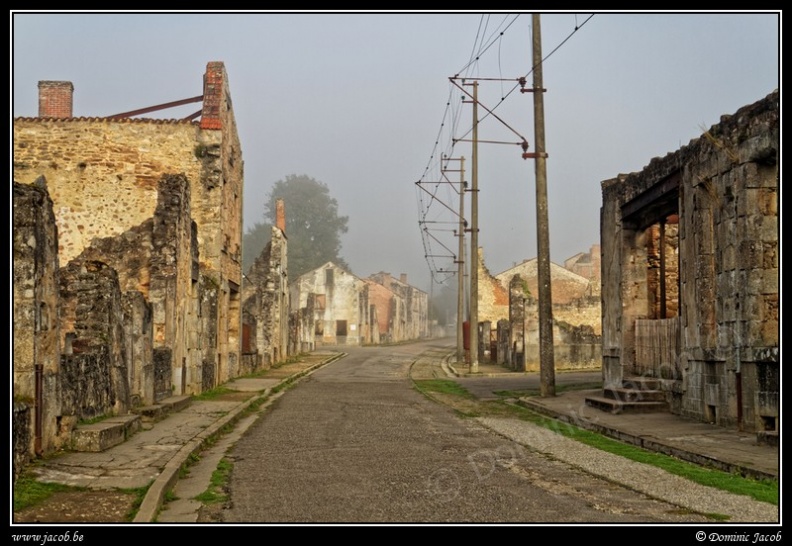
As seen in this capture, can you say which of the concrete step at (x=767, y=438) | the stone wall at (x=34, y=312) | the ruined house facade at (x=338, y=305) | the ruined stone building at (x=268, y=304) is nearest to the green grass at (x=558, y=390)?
the concrete step at (x=767, y=438)

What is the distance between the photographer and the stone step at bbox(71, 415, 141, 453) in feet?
35.3

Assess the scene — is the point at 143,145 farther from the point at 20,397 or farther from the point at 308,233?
the point at 308,233

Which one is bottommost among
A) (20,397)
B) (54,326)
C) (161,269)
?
(20,397)

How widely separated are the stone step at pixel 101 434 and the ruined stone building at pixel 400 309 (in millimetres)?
71631

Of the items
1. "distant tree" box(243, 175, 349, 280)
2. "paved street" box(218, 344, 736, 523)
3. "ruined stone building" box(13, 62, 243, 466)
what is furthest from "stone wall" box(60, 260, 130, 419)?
"distant tree" box(243, 175, 349, 280)

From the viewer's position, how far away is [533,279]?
64.8m

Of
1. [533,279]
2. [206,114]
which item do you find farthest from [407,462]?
[533,279]

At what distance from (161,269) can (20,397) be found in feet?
30.9

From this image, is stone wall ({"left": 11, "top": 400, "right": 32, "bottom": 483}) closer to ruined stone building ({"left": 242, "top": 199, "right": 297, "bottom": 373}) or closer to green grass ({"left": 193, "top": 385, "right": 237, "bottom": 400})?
green grass ({"left": 193, "top": 385, "right": 237, "bottom": 400})

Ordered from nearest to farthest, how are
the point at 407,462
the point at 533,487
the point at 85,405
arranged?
the point at 533,487 → the point at 407,462 → the point at 85,405

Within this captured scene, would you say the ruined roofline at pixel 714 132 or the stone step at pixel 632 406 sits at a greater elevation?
the ruined roofline at pixel 714 132

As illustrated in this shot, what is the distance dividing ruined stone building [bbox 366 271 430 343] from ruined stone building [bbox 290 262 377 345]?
676cm

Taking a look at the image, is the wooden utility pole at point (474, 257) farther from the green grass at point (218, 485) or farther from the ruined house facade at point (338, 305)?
the ruined house facade at point (338, 305)

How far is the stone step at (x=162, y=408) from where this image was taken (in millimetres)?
14656
